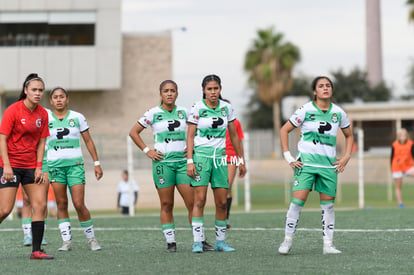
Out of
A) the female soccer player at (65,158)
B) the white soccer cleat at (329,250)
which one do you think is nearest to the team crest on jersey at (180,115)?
the female soccer player at (65,158)

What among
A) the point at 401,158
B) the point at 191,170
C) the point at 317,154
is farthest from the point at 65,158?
the point at 401,158

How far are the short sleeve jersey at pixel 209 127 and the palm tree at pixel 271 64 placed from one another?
192ft

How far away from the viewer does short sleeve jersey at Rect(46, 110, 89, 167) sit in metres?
11.1

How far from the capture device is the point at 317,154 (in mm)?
9938

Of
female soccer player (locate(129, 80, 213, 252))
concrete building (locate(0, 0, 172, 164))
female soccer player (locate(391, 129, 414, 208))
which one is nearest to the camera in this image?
female soccer player (locate(129, 80, 213, 252))

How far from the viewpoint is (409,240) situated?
448 inches

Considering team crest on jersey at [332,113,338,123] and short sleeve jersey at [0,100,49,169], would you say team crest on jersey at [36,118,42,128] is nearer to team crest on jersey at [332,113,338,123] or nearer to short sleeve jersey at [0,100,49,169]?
short sleeve jersey at [0,100,49,169]

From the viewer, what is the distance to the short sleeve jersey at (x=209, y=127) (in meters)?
10.4

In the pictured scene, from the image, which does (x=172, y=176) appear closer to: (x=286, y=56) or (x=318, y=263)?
(x=318, y=263)

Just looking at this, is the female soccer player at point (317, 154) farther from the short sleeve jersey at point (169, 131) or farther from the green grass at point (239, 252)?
the short sleeve jersey at point (169, 131)

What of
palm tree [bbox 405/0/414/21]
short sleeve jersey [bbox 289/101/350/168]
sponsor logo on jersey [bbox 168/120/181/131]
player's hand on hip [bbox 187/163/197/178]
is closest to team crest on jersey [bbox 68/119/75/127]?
sponsor logo on jersey [bbox 168/120/181/131]

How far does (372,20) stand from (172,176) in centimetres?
7778

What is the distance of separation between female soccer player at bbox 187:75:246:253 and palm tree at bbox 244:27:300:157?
191 feet

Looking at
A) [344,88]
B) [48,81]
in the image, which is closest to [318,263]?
[48,81]
